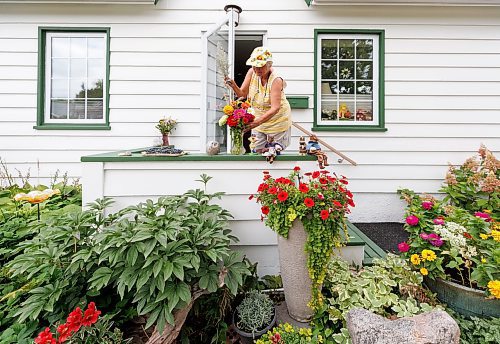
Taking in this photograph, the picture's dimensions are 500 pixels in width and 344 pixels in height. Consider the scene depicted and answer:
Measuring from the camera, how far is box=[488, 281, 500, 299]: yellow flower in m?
1.77

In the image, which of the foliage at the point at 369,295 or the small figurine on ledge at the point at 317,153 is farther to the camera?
→ the small figurine on ledge at the point at 317,153

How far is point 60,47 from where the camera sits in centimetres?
426

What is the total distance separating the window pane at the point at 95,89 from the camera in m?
4.32

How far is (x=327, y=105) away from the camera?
14.1 ft

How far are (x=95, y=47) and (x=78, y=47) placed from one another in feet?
0.82

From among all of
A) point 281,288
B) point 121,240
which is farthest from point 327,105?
point 121,240

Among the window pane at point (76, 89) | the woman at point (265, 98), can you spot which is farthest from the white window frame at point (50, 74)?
the woman at point (265, 98)

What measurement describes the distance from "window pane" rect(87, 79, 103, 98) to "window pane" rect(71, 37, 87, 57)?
40cm

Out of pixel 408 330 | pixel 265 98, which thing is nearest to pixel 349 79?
pixel 265 98

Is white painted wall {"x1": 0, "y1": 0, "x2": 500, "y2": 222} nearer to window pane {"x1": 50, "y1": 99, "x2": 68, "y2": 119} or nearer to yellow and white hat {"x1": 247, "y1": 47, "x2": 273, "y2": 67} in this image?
window pane {"x1": 50, "y1": 99, "x2": 68, "y2": 119}

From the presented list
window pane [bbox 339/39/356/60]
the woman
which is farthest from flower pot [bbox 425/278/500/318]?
window pane [bbox 339/39/356/60]

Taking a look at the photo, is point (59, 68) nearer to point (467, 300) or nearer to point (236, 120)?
point (236, 120)

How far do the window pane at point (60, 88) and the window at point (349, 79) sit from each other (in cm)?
367

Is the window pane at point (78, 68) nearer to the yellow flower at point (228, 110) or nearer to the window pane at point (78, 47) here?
the window pane at point (78, 47)
